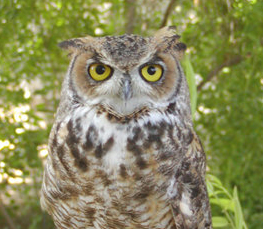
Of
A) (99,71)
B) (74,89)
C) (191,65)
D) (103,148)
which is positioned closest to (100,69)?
(99,71)

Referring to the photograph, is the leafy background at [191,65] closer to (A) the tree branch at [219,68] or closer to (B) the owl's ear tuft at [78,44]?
(A) the tree branch at [219,68]

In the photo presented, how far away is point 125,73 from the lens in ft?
2.76

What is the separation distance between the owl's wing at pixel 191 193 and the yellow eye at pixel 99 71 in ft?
1.08

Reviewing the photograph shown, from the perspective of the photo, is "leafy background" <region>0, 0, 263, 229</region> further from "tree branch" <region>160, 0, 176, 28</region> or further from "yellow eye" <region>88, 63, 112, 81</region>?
"yellow eye" <region>88, 63, 112, 81</region>

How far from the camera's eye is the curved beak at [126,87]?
834mm

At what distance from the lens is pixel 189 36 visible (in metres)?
1.62

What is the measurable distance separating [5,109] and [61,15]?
0.49 meters

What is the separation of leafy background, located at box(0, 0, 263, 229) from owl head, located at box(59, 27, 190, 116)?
51 centimetres

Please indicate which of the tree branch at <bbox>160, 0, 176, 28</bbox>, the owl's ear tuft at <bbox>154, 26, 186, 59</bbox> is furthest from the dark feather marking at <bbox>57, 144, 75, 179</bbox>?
the tree branch at <bbox>160, 0, 176, 28</bbox>

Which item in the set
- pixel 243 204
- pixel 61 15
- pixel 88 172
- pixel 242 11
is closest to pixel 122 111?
pixel 88 172

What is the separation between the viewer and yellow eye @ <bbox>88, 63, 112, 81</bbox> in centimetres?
85

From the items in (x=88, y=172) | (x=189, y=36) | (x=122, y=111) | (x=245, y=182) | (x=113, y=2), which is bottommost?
(x=245, y=182)

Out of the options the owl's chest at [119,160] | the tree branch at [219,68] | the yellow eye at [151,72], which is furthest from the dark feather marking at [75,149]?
the tree branch at [219,68]

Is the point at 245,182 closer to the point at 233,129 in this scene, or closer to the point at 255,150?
the point at 255,150
